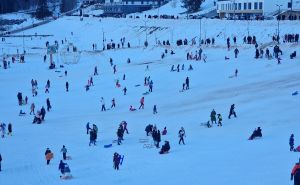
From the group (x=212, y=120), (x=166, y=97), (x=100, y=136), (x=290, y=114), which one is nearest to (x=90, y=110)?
(x=166, y=97)

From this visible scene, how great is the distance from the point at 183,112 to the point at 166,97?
5247 mm

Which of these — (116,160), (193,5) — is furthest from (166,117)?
(193,5)

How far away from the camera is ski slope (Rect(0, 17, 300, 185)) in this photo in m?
18.3

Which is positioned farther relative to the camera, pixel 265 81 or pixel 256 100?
pixel 265 81

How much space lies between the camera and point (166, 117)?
28438 mm

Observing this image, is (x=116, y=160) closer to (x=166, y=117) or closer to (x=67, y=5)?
(x=166, y=117)

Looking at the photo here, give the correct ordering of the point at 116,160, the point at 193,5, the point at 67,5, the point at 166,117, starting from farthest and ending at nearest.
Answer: the point at 67,5, the point at 193,5, the point at 166,117, the point at 116,160

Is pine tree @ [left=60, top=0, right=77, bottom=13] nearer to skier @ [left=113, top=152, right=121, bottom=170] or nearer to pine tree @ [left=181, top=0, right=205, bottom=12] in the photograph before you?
pine tree @ [left=181, top=0, right=205, bottom=12]

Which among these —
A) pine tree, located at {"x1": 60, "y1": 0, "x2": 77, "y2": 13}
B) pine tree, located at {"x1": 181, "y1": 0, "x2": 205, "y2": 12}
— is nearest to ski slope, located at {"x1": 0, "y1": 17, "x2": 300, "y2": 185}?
pine tree, located at {"x1": 181, "y1": 0, "x2": 205, "y2": 12}

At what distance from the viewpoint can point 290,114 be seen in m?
24.7

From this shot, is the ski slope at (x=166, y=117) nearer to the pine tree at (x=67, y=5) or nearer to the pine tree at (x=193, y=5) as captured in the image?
the pine tree at (x=193, y=5)

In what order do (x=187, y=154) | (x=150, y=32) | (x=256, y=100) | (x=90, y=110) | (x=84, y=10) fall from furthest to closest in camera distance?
(x=84, y=10) < (x=150, y=32) < (x=90, y=110) < (x=256, y=100) < (x=187, y=154)

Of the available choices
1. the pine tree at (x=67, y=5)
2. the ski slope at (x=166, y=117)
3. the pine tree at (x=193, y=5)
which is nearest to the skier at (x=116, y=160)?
the ski slope at (x=166, y=117)

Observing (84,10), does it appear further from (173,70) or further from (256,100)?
(256,100)
